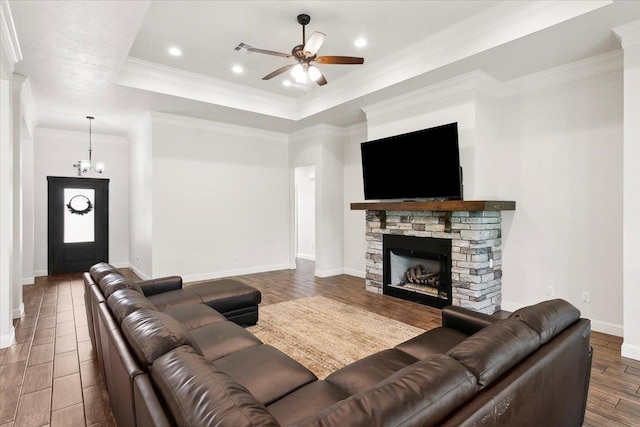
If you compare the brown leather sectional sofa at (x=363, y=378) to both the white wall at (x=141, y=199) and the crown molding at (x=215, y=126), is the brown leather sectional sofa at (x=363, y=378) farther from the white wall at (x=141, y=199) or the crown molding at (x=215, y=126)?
the crown molding at (x=215, y=126)

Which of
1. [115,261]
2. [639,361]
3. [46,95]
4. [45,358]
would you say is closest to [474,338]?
[639,361]

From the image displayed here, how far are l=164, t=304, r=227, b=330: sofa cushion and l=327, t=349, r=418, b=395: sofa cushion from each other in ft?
4.30

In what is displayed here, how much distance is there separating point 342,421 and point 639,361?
352 cm

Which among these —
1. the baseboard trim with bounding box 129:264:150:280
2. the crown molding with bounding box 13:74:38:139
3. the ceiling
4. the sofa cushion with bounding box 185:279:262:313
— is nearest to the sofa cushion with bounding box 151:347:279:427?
the sofa cushion with bounding box 185:279:262:313

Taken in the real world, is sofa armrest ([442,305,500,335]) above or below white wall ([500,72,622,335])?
below

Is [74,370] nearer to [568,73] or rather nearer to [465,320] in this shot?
[465,320]

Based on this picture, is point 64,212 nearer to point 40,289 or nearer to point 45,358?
point 40,289

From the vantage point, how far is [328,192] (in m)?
6.77

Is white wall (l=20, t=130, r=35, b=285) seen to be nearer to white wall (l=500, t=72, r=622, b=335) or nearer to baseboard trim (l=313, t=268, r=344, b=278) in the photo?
baseboard trim (l=313, t=268, r=344, b=278)

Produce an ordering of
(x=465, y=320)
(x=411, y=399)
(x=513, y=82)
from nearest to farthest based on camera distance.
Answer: (x=411, y=399), (x=465, y=320), (x=513, y=82)

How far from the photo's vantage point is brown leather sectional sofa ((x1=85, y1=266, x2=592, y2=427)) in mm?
1046

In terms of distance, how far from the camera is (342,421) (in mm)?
942

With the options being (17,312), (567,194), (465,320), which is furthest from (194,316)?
(567,194)

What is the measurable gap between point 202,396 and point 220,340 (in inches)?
52.4
